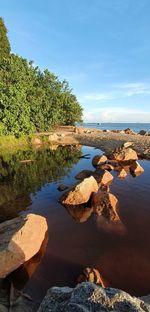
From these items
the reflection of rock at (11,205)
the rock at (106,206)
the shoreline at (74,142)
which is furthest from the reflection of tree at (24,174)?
the rock at (106,206)

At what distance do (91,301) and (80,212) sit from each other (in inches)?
482

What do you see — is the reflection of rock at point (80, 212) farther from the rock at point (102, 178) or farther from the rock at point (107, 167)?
the rock at point (107, 167)

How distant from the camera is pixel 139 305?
4.77m

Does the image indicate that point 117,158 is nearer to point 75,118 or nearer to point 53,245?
point 53,245

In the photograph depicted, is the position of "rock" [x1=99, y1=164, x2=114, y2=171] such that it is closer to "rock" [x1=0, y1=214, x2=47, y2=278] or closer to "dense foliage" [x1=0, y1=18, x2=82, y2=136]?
"rock" [x1=0, y1=214, x2=47, y2=278]

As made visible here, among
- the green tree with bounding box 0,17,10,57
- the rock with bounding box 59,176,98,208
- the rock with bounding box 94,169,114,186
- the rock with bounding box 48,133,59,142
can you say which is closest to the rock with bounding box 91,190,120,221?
the rock with bounding box 59,176,98,208

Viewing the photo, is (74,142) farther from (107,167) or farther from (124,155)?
(107,167)

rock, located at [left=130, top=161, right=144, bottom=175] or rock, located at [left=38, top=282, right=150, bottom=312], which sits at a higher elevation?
rock, located at [left=38, top=282, right=150, bottom=312]

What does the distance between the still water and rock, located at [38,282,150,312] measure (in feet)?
14.3

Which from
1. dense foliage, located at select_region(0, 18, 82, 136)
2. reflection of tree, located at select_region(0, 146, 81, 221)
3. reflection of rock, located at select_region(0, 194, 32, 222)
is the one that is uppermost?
dense foliage, located at select_region(0, 18, 82, 136)

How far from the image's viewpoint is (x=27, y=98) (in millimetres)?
49812

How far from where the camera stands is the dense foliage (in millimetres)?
43312

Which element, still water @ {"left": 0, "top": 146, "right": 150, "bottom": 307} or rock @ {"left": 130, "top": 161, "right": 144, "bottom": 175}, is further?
rock @ {"left": 130, "top": 161, "right": 144, "bottom": 175}

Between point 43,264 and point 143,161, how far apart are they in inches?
948
